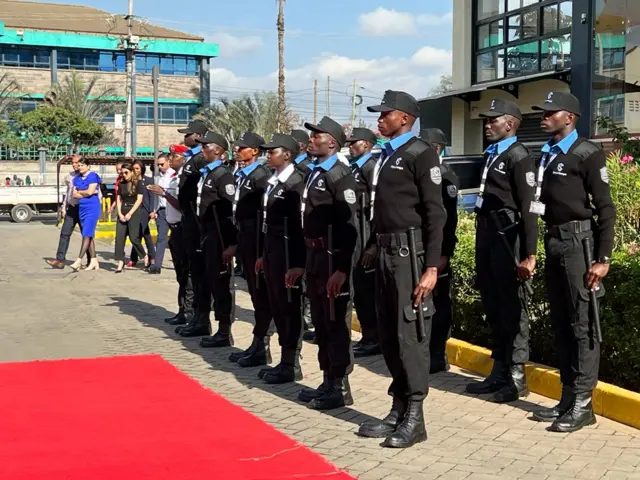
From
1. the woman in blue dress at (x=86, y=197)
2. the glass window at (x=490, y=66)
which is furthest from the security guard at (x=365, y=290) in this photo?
the glass window at (x=490, y=66)

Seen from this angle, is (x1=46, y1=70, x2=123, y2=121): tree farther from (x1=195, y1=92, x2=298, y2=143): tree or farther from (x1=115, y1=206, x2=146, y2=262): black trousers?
(x1=115, y1=206, x2=146, y2=262): black trousers

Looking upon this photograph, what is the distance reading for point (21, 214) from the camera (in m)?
30.6

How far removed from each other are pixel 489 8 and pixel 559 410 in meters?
13.8

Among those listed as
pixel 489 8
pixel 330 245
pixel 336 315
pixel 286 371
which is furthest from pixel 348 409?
pixel 489 8

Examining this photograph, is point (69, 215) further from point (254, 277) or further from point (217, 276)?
point (254, 277)

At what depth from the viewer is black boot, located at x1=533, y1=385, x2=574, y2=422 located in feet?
19.4

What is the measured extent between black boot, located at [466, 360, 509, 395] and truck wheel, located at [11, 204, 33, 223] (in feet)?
86.3

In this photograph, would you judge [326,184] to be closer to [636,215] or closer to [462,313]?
[462,313]

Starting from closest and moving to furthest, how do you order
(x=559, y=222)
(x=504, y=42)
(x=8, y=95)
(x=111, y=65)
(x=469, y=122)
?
(x=559, y=222), (x=504, y=42), (x=469, y=122), (x=8, y=95), (x=111, y=65)

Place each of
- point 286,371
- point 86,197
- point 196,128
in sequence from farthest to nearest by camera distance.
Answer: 1. point 86,197
2. point 196,128
3. point 286,371

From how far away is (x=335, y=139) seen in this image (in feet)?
21.0

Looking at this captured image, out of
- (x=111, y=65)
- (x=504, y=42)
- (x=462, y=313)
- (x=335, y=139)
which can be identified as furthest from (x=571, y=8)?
(x=111, y=65)

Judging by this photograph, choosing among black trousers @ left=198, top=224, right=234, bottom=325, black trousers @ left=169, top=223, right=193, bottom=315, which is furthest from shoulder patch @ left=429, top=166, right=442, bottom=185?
black trousers @ left=169, top=223, right=193, bottom=315

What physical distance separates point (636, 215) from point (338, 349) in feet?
13.6
